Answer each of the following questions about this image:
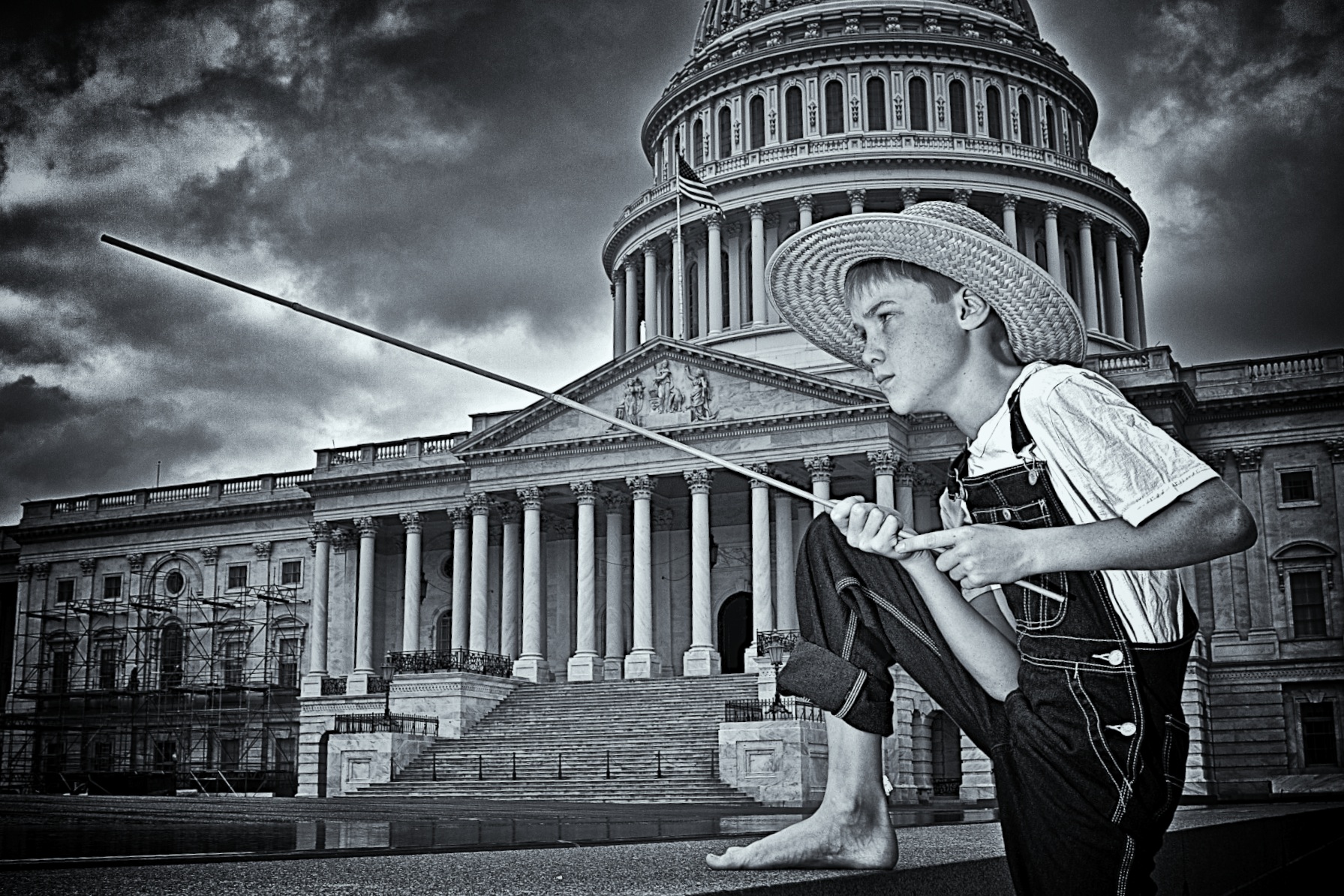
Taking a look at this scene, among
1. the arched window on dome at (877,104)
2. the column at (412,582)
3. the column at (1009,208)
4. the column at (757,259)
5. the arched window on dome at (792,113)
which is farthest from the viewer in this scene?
the arched window on dome at (792,113)

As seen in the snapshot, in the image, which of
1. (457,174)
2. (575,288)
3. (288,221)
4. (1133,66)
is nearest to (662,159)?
(575,288)

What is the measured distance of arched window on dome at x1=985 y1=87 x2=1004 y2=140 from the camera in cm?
6512

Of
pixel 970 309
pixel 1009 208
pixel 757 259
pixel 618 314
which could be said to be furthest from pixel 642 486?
pixel 970 309

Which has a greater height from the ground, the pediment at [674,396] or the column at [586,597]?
the pediment at [674,396]

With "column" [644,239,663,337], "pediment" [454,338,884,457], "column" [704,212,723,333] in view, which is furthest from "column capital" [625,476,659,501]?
"column" [644,239,663,337]

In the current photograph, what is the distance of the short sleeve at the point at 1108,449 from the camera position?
155 inches

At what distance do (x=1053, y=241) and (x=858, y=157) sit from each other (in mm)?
8739

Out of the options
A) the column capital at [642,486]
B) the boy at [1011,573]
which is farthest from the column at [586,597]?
the boy at [1011,573]

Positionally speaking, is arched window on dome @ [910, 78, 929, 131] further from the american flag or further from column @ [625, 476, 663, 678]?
column @ [625, 476, 663, 678]

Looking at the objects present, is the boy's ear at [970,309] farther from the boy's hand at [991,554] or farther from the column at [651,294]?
the column at [651,294]

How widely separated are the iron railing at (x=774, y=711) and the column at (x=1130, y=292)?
34176 mm

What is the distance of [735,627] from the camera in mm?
54781

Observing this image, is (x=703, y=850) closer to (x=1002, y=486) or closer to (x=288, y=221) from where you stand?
(x=1002, y=486)

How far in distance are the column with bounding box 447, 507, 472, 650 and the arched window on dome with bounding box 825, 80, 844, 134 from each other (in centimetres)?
2450
